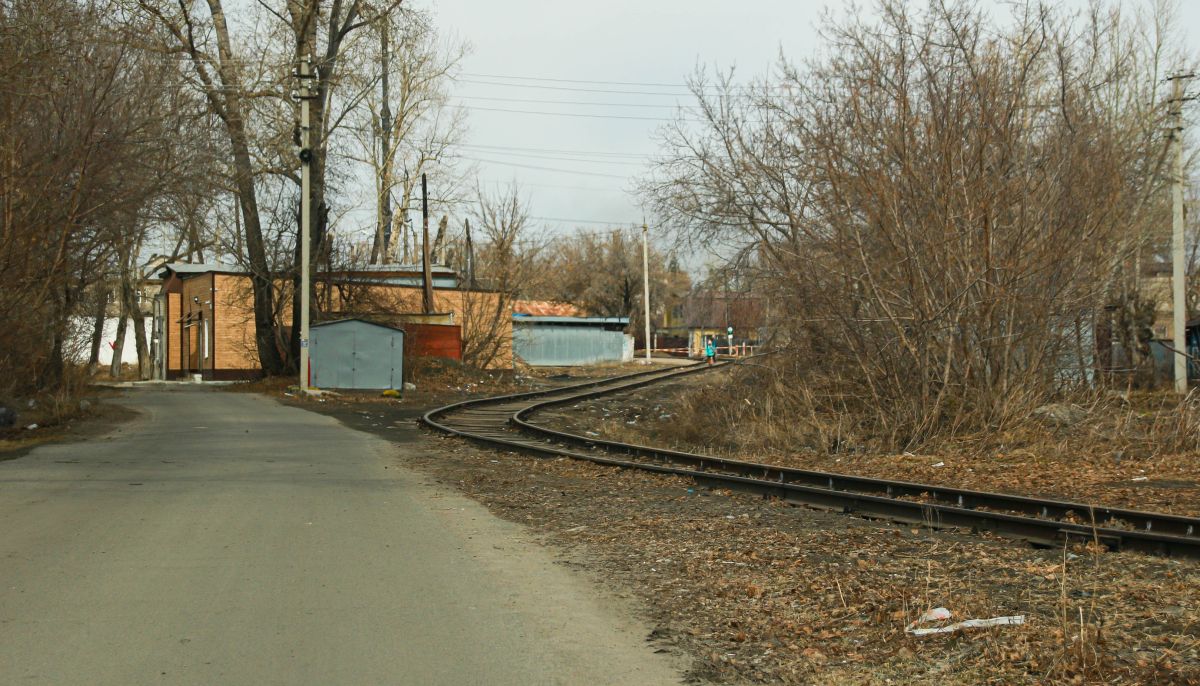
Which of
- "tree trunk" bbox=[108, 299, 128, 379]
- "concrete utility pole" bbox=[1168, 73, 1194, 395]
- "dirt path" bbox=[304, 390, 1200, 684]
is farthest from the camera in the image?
"tree trunk" bbox=[108, 299, 128, 379]

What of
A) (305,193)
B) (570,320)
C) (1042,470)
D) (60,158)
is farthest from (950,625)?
(570,320)

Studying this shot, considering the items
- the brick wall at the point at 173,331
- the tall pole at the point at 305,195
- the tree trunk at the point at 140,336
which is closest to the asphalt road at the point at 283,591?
the tall pole at the point at 305,195

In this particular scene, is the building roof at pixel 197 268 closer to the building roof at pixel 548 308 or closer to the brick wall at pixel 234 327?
the brick wall at pixel 234 327

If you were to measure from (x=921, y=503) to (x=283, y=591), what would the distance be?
607cm

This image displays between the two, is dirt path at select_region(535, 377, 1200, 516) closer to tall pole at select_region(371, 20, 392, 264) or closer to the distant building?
tall pole at select_region(371, 20, 392, 264)

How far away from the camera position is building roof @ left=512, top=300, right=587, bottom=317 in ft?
247

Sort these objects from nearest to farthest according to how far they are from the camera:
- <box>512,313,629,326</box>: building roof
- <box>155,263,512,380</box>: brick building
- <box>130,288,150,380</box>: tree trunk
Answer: <box>155,263,512,380</box>: brick building → <box>130,288,150,380</box>: tree trunk → <box>512,313,629,326</box>: building roof

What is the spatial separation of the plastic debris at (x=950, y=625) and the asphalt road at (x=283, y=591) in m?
1.55

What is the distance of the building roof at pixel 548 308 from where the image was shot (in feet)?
247

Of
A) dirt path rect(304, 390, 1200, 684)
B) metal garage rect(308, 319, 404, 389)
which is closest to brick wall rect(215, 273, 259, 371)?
metal garage rect(308, 319, 404, 389)

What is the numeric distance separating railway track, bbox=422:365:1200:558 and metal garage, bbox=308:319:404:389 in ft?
48.0

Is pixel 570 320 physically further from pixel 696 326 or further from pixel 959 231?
pixel 959 231

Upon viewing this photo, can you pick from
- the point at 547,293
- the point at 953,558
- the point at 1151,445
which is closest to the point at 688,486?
the point at 953,558

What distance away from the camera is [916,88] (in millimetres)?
17312
